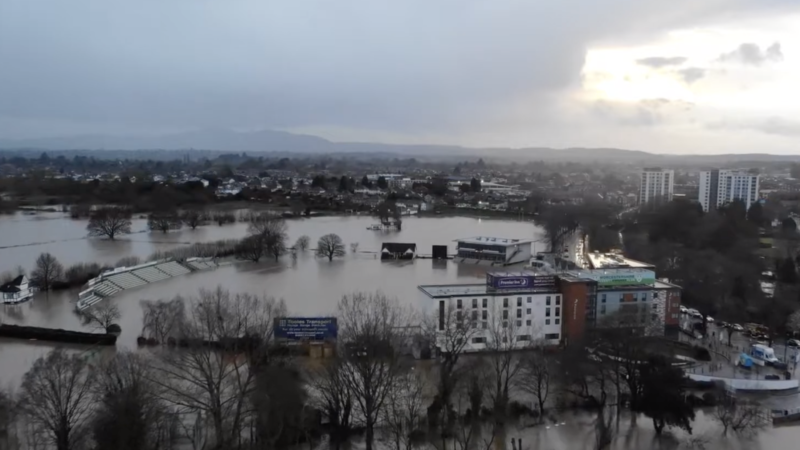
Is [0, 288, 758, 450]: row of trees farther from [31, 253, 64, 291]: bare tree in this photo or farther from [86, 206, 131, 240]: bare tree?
[86, 206, 131, 240]: bare tree

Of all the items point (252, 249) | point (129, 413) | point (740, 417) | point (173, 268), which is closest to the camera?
point (129, 413)

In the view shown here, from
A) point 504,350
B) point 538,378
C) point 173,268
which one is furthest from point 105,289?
point 538,378

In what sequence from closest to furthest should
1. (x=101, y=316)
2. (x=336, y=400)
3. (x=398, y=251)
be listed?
1. (x=336, y=400)
2. (x=101, y=316)
3. (x=398, y=251)

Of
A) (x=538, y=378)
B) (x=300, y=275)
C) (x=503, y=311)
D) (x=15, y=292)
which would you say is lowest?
(x=300, y=275)

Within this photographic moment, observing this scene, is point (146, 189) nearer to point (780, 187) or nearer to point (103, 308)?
point (103, 308)

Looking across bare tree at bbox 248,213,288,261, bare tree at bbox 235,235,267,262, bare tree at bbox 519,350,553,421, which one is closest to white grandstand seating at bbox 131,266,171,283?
bare tree at bbox 235,235,267,262

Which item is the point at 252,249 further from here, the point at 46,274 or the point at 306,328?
the point at 306,328

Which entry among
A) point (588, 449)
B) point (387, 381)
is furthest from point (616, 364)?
point (387, 381)
